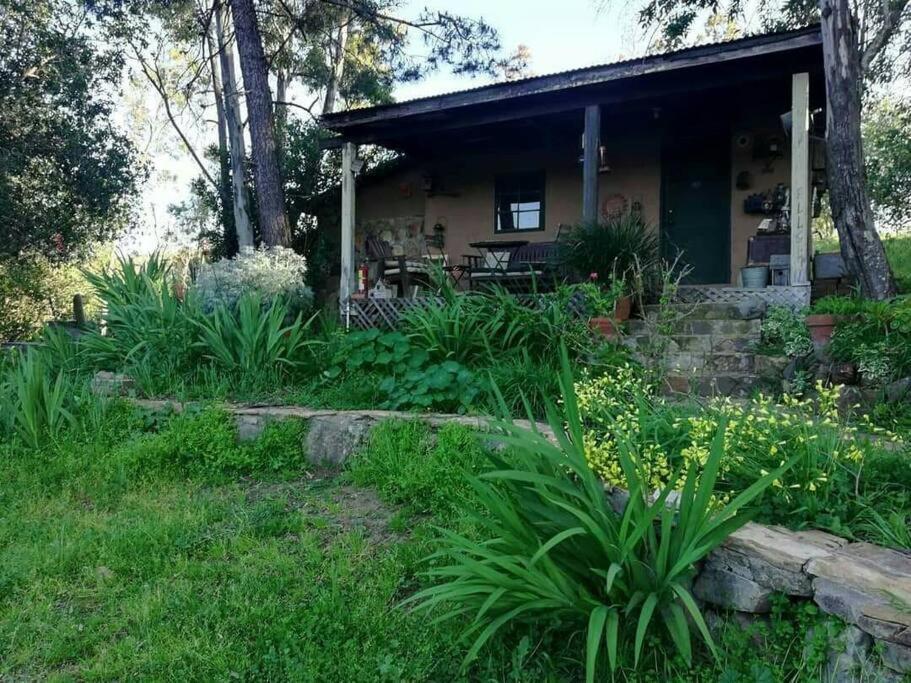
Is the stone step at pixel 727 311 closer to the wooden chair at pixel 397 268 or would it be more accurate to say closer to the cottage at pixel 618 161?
the cottage at pixel 618 161

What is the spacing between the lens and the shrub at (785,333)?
179 inches

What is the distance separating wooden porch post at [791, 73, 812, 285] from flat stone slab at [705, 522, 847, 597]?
182 inches

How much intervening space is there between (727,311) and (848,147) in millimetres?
1825

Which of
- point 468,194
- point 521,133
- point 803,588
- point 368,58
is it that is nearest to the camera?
point 803,588

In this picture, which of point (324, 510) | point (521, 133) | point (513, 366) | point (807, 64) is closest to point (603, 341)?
point (513, 366)

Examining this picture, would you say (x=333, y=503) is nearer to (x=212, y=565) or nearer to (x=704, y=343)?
(x=212, y=565)

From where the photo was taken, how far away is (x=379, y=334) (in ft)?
15.5

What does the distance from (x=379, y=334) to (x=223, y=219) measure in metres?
8.63

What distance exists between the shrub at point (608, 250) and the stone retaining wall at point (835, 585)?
4242 mm

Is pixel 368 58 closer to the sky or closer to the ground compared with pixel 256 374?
closer to the sky

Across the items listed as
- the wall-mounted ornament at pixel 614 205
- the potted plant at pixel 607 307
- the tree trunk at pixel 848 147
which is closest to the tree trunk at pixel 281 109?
the wall-mounted ornament at pixel 614 205

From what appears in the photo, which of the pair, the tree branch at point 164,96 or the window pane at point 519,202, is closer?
the window pane at point 519,202

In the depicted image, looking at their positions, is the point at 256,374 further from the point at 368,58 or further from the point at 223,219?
the point at 368,58

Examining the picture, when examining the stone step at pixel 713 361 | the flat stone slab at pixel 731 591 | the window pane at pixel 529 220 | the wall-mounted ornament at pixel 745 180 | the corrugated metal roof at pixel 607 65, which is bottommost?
the flat stone slab at pixel 731 591
